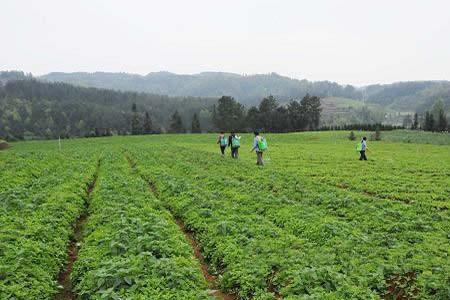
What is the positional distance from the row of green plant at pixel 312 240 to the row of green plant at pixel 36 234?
14.7ft

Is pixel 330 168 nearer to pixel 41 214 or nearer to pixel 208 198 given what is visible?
pixel 208 198

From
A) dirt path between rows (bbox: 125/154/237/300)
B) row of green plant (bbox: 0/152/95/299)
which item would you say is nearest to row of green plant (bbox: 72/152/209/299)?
dirt path between rows (bbox: 125/154/237/300)

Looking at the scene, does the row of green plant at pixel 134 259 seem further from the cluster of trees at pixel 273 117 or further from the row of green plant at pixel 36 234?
the cluster of trees at pixel 273 117

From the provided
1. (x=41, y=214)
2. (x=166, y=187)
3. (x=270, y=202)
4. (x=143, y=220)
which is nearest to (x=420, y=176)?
(x=270, y=202)

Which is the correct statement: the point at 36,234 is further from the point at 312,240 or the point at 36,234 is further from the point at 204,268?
the point at 312,240

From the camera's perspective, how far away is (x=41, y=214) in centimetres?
1606

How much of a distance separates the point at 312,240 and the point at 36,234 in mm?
9021

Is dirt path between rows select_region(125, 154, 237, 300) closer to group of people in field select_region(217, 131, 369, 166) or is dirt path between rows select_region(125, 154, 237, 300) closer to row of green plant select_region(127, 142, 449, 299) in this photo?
row of green plant select_region(127, 142, 449, 299)

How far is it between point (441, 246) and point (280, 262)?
5516 mm

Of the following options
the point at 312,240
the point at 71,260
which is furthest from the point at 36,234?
Result: the point at 312,240

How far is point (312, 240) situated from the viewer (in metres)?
13.9

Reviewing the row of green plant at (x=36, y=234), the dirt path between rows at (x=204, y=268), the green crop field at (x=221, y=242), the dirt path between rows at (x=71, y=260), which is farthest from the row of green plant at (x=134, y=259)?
the row of green plant at (x=36, y=234)

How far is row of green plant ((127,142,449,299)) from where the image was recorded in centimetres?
1026

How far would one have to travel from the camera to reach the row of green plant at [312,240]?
1026cm
